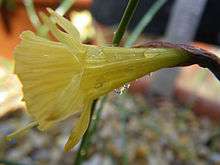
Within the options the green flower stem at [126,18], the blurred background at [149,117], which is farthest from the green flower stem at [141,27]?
the green flower stem at [126,18]

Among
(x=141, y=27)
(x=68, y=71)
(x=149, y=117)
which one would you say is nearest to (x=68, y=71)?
(x=68, y=71)

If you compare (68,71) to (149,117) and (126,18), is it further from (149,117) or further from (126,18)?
(149,117)

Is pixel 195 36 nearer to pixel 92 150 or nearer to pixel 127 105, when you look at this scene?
pixel 127 105

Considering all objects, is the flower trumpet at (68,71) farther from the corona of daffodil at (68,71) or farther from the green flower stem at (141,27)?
the green flower stem at (141,27)

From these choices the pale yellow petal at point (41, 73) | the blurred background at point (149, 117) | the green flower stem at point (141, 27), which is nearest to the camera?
the pale yellow petal at point (41, 73)

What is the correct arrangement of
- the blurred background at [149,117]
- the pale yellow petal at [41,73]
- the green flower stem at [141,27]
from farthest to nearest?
the blurred background at [149,117] < the green flower stem at [141,27] < the pale yellow petal at [41,73]

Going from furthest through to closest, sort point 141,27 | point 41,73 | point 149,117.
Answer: point 149,117 < point 141,27 < point 41,73

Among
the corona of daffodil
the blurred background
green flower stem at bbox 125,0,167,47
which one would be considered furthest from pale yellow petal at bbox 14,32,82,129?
the blurred background

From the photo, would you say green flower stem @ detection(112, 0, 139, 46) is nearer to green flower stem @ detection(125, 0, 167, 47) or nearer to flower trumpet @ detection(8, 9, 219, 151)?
flower trumpet @ detection(8, 9, 219, 151)

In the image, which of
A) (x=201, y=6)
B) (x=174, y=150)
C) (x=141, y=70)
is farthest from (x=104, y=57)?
(x=174, y=150)
